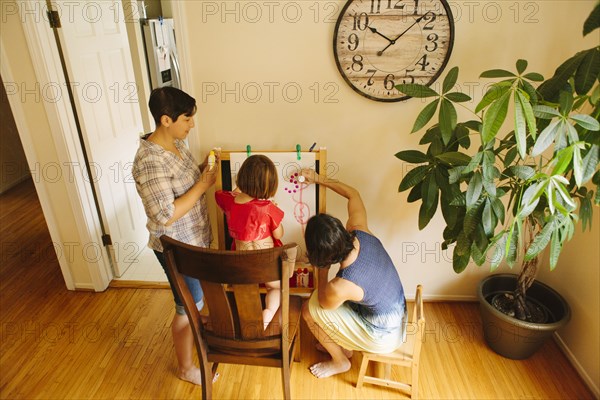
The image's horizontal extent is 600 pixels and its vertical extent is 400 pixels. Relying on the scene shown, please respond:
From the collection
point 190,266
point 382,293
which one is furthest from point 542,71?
point 190,266

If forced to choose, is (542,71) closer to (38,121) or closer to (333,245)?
(333,245)

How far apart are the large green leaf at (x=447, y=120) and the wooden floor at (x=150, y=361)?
1.22m

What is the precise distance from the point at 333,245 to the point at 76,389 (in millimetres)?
1501

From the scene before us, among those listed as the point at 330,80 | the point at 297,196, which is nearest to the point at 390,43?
the point at 330,80

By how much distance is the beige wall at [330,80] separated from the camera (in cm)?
195

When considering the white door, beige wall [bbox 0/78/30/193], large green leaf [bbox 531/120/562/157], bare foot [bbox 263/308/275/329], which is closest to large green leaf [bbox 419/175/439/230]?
large green leaf [bbox 531/120/562/157]

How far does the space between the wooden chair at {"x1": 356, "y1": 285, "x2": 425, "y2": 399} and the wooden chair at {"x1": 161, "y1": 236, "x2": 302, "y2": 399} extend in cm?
41

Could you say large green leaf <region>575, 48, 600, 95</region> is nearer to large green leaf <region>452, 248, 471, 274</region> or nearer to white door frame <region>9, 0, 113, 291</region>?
large green leaf <region>452, 248, 471, 274</region>

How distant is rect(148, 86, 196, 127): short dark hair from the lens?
1.63 m

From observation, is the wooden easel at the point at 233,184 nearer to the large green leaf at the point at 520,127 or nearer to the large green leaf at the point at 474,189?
the large green leaf at the point at 474,189

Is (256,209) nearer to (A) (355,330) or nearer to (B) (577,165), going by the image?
(A) (355,330)

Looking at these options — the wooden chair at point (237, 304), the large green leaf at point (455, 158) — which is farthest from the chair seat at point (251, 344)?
the large green leaf at point (455, 158)

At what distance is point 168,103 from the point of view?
1.63 metres

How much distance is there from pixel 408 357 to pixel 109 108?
2274 mm
